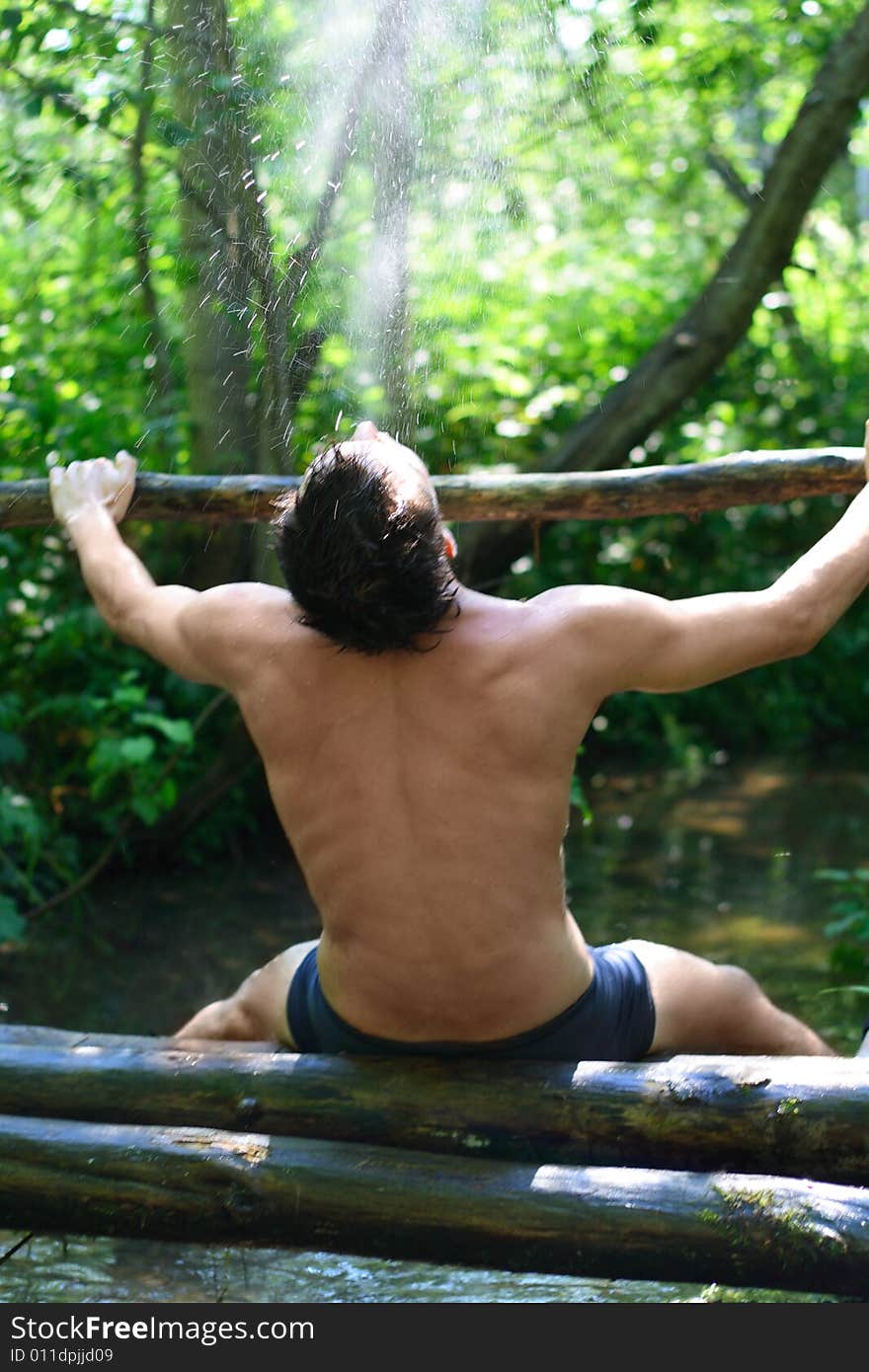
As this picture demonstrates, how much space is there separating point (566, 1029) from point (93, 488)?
1575 millimetres

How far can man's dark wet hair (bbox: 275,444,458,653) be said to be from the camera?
2.46 m

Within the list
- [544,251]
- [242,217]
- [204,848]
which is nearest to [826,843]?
[204,848]

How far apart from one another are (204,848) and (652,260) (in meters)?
6.83

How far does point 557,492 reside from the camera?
338 centimetres

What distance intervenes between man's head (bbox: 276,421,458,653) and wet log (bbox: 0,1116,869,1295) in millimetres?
909

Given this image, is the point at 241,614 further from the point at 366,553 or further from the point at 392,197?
the point at 392,197

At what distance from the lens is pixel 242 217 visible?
5.03 meters

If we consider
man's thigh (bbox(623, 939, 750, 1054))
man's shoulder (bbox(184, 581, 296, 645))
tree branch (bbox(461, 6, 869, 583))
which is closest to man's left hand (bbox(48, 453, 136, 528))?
man's shoulder (bbox(184, 581, 296, 645))

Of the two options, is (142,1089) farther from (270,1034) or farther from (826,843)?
(826,843)

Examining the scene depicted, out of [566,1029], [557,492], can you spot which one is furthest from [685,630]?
[557,492]

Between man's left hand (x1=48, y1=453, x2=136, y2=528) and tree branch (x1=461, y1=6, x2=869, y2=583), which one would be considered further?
tree branch (x1=461, y1=6, x2=869, y2=583)

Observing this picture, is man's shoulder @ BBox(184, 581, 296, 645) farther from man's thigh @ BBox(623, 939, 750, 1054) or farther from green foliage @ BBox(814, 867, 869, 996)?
green foliage @ BBox(814, 867, 869, 996)

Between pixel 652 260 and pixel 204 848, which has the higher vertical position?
pixel 652 260

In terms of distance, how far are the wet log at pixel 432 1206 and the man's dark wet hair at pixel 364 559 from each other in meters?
0.91
